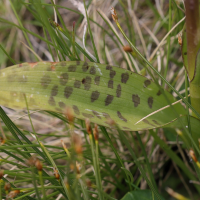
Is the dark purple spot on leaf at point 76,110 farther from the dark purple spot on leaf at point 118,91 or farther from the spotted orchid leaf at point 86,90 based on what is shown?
the dark purple spot on leaf at point 118,91

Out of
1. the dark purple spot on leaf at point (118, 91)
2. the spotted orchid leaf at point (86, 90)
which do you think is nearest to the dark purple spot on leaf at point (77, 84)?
the spotted orchid leaf at point (86, 90)

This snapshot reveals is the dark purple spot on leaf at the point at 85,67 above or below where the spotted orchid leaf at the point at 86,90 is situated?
above

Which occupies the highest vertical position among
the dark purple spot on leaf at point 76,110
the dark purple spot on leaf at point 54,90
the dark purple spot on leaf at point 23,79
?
the dark purple spot on leaf at point 23,79

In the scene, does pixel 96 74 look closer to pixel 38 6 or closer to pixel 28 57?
pixel 38 6

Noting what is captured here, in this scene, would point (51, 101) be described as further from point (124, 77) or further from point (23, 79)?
point (124, 77)

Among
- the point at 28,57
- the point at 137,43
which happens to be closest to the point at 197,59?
the point at 137,43

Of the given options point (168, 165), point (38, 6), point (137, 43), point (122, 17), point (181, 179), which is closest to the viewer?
point (38, 6)

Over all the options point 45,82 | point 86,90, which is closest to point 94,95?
point 86,90

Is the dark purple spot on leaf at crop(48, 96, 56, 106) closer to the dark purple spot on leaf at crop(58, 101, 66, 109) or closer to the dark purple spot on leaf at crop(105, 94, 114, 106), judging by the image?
the dark purple spot on leaf at crop(58, 101, 66, 109)

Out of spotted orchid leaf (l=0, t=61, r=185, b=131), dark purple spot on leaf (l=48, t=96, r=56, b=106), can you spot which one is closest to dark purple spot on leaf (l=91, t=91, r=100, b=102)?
spotted orchid leaf (l=0, t=61, r=185, b=131)
